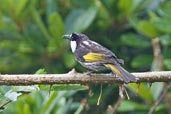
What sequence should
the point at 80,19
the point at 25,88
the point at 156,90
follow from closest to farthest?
the point at 25,88 → the point at 156,90 → the point at 80,19

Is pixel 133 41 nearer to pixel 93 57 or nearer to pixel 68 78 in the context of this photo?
pixel 93 57

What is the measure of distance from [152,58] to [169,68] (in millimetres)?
445

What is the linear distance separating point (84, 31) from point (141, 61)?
506mm

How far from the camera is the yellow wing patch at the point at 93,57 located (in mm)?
2990

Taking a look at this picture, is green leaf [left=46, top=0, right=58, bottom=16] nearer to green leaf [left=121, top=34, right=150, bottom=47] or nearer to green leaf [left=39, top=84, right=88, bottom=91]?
green leaf [left=121, top=34, right=150, bottom=47]

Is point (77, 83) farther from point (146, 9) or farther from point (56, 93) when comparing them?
point (146, 9)

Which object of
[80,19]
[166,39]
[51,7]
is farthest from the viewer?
[80,19]

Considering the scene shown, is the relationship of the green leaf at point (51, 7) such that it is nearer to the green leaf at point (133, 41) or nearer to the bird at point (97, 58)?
the green leaf at point (133, 41)

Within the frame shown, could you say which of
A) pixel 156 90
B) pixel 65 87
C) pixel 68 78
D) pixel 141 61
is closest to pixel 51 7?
pixel 141 61

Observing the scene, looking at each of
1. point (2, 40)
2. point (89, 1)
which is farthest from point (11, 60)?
point (89, 1)

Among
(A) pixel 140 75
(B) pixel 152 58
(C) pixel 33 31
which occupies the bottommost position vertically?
(A) pixel 140 75

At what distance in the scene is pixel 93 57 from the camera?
3012 mm

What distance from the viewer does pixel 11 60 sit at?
5066 millimetres

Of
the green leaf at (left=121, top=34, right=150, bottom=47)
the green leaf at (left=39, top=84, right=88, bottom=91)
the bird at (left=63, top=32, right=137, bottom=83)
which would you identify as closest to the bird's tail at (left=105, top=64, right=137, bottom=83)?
the bird at (left=63, top=32, right=137, bottom=83)
